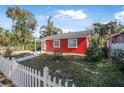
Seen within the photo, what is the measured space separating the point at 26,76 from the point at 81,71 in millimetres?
2201

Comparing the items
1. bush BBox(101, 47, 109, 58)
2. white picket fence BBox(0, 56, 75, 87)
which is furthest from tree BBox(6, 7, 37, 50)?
bush BBox(101, 47, 109, 58)

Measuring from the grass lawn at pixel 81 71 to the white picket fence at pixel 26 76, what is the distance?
25.5 inches

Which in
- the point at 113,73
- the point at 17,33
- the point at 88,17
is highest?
the point at 88,17

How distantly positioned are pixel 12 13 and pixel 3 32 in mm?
836

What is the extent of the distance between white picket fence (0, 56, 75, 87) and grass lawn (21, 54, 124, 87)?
0.65 metres

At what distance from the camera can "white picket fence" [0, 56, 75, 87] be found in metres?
3.45

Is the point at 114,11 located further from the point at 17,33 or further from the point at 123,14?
the point at 17,33

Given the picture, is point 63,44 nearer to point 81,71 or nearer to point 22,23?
point 81,71

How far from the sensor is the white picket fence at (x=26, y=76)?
3451 mm

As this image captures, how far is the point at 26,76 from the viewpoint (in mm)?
4355

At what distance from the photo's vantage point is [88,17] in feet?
13.1

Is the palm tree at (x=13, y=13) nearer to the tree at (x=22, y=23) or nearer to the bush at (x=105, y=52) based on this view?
the tree at (x=22, y=23)

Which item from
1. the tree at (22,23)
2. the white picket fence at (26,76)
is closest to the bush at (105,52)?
the white picket fence at (26,76)
